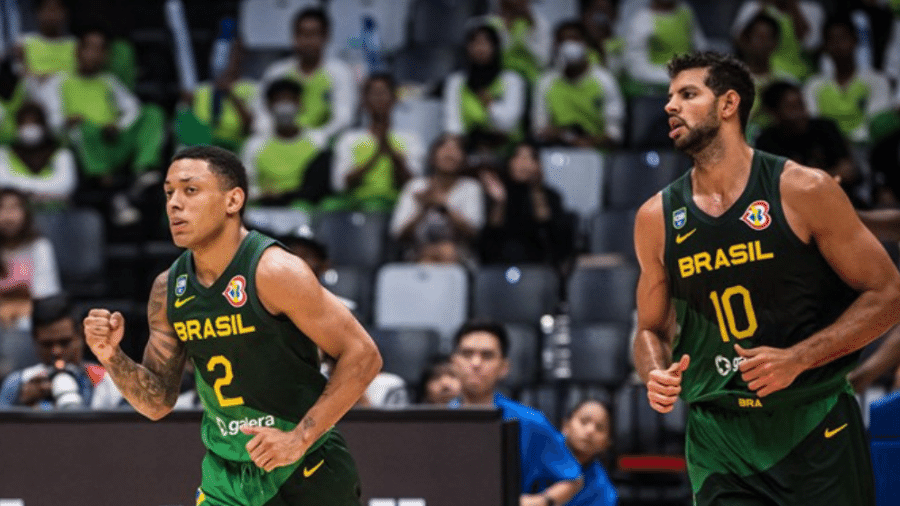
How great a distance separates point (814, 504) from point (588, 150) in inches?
279

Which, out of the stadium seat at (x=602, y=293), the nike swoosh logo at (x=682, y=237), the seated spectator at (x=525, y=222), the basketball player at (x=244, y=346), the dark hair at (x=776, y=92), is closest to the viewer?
the nike swoosh logo at (x=682, y=237)

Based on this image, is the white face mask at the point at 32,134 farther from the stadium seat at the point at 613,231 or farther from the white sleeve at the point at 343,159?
the stadium seat at the point at 613,231

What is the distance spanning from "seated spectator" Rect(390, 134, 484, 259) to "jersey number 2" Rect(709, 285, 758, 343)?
20.0 ft

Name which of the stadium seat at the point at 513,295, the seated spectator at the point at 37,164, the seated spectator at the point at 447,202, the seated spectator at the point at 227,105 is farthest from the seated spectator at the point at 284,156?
the stadium seat at the point at 513,295

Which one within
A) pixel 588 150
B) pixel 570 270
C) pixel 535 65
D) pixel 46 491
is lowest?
pixel 46 491

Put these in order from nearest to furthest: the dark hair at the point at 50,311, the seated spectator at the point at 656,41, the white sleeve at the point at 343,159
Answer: the dark hair at the point at 50,311 < the white sleeve at the point at 343,159 < the seated spectator at the point at 656,41

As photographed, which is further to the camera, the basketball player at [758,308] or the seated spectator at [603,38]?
the seated spectator at [603,38]

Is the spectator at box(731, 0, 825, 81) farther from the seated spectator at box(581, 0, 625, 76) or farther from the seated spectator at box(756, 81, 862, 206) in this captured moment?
the seated spectator at box(756, 81, 862, 206)

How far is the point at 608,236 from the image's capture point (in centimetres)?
1117

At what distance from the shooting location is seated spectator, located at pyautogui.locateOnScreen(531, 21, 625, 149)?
12.4 m

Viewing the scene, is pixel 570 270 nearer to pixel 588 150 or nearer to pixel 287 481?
pixel 588 150

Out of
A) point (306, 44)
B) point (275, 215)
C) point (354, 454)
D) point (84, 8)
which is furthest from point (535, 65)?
point (354, 454)

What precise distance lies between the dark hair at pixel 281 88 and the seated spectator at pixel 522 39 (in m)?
1.75

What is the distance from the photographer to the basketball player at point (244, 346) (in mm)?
5418
